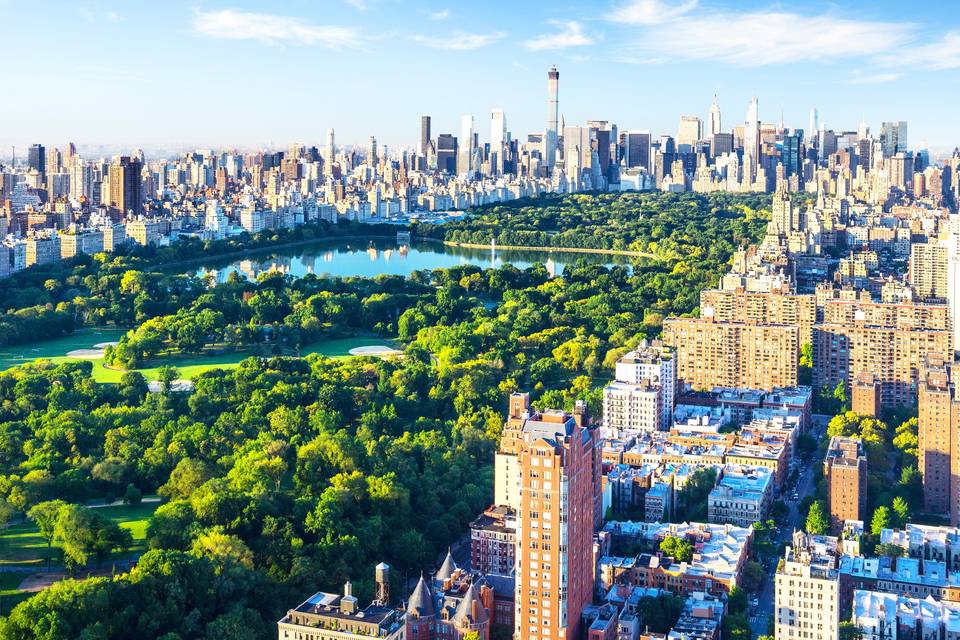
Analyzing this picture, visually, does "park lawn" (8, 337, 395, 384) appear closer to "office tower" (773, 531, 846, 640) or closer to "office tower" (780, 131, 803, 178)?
"office tower" (773, 531, 846, 640)

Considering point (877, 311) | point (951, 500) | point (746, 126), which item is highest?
point (746, 126)

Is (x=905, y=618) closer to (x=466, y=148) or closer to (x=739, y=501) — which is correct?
(x=739, y=501)

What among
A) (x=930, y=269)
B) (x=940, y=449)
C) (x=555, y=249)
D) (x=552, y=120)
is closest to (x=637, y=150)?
(x=552, y=120)

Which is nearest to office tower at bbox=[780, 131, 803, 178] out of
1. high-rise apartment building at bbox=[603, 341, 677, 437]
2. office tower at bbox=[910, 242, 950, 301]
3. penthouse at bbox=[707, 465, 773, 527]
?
office tower at bbox=[910, 242, 950, 301]

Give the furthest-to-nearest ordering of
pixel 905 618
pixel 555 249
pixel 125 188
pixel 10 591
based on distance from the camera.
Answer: pixel 125 188, pixel 555 249, pixel 10 591, pixel 905 618

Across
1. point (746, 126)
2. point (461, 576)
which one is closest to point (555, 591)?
point (461, 576)

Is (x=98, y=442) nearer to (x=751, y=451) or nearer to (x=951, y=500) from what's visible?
(x=751, y=451)
